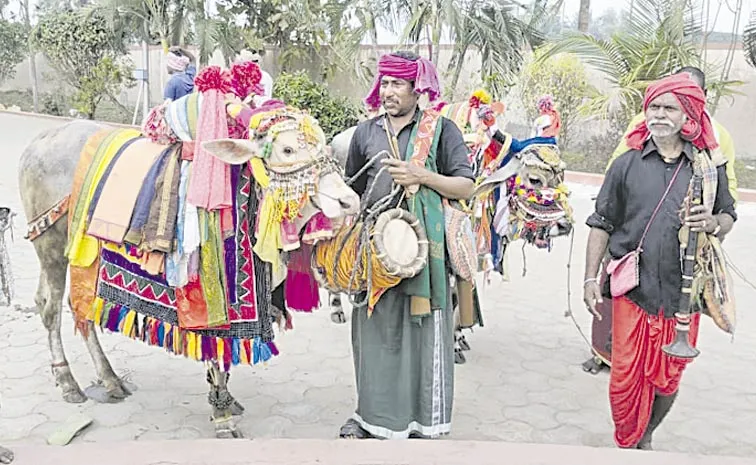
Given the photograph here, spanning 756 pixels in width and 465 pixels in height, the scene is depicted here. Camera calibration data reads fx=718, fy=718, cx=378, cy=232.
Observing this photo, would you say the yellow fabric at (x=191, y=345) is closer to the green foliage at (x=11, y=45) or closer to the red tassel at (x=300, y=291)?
the red tassel at (x=300, y=291)

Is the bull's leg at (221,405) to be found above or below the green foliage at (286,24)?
below

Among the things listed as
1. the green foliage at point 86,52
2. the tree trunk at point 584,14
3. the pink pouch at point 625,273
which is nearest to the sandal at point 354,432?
the pink pouch at point 625,273

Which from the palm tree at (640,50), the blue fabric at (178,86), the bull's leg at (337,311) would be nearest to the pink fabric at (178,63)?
the blue fabric at (178,86)

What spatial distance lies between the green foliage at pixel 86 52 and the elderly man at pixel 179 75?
39.8ft

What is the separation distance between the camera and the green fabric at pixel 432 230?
9.84 ft

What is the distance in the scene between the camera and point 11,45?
24.2 metres

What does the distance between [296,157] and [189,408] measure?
5.74 feet

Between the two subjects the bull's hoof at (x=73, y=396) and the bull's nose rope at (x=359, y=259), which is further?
the bull's hoof at (x=73, y=396)

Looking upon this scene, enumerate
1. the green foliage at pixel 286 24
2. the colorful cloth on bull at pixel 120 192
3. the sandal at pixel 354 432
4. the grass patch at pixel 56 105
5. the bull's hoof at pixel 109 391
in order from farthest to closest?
the grass patch at pixel 56 105 → the green foliage at pixel 286 24 → the bull's hoof at pixel 109 391 → the sandal at pixel 354 432 → the colorful cloth on bull at pixel 120 192

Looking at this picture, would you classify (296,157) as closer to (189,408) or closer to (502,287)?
(189,408)

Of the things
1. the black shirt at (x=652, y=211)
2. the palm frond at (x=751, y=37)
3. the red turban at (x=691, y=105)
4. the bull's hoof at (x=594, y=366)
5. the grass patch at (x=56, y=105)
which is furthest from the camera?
the grass patch at (x=56, y=105)

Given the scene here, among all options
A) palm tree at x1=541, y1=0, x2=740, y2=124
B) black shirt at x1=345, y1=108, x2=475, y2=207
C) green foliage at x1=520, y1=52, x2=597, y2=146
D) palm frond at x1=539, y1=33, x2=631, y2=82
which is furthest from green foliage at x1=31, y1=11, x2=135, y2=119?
black shirt at x1=345, y1=108, x2=475, y2=207

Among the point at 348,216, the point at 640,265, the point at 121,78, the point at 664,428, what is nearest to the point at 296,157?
the point at 348,216

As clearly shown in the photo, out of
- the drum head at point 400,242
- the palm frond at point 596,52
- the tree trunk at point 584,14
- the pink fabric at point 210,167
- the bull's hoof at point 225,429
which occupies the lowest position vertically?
the bull's hoof at point 225,429
